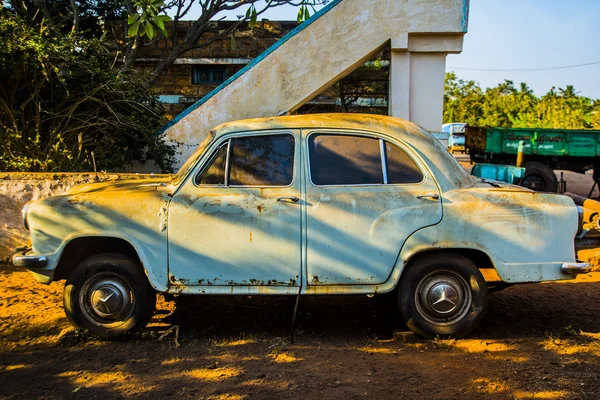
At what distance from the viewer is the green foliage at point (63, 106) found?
7633 millimetres

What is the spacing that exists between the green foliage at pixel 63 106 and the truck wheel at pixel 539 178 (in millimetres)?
10060

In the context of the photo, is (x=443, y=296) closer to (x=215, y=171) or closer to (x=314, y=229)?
(x=314, y=229)

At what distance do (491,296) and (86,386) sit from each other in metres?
4.05

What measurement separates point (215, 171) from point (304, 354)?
5.18 ft

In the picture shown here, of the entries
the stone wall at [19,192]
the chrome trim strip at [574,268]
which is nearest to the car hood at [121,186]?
the stone wall at [19,192]

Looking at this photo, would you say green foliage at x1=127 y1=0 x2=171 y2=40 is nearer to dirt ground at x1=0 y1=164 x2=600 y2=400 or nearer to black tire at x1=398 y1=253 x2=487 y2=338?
dirt ground at x1=0 y1=164 x2=600 y2=400

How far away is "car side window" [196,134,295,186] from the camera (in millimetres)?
4648

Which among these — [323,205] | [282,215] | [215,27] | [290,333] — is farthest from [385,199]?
[215,27]

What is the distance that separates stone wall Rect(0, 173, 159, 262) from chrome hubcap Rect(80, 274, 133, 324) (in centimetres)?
271

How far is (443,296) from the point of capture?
453 centimetres

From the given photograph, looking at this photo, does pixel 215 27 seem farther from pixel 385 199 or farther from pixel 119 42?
pixel 385 199

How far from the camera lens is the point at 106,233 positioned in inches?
180

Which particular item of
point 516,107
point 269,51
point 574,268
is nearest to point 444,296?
point 574,268

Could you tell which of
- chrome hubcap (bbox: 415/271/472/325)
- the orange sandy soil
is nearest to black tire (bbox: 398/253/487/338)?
chrome hubcap (bbox: 415/271/472/325)
